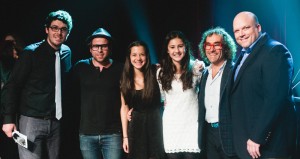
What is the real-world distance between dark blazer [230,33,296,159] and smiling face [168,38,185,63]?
84cm

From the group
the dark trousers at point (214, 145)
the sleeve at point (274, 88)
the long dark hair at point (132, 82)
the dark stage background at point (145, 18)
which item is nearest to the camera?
the sleeve at point (274, 88)

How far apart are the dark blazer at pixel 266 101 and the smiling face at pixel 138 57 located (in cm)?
116

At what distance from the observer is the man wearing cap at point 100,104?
11.2ft

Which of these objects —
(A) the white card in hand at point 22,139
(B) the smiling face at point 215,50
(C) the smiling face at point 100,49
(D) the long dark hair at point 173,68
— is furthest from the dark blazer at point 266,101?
(A) the white card in hand at point 22,139

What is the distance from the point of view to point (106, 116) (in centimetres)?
345

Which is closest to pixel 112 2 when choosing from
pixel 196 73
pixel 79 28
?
pixel 79 28

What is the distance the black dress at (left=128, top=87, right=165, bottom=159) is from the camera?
3.31 meters

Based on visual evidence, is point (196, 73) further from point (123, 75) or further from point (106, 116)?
point (106, 116)

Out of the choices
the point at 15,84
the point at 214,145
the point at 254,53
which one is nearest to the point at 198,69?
the point at 214,145

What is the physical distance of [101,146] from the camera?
3496 mm

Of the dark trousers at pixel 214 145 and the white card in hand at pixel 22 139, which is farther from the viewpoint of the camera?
the white card in hand at pixel 22 139

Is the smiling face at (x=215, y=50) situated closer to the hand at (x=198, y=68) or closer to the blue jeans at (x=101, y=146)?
the hand at (x=198, y=68)

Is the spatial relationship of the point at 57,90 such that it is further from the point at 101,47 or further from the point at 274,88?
the point at 274,88

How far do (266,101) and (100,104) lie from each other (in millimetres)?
1691
